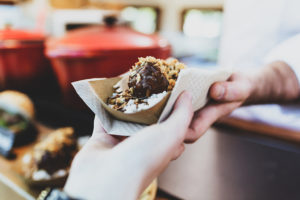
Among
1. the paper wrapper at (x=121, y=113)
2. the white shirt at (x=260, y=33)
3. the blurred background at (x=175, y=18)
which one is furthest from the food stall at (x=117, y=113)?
Answer: the blurred background at (x=175, y=18)

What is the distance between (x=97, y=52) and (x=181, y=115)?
75 cm

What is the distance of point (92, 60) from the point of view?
125cm

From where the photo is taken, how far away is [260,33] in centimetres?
184

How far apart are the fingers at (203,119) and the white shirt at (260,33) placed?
702 mm

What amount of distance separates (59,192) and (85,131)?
0.97 m

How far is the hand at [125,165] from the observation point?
0.53 meters

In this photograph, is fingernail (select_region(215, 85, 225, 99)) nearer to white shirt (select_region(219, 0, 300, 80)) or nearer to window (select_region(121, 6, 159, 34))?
white shirt (select_region(219, 0, 300, 80))

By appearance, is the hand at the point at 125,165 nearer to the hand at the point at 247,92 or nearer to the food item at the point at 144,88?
the food item at the point at 144,88

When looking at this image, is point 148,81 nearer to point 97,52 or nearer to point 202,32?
point 97,52

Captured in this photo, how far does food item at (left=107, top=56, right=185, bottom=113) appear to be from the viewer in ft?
2.31

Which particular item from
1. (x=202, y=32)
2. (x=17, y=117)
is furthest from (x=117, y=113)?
(x=202, y=32)

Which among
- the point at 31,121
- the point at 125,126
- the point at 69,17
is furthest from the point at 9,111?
the point at 125,126

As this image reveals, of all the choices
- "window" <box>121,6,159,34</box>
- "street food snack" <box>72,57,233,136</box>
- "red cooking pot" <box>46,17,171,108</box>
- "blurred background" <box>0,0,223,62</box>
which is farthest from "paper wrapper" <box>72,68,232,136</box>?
"window" <box>121,6,159,34</box>

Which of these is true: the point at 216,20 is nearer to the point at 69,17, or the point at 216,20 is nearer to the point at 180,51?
the point at 180,51
